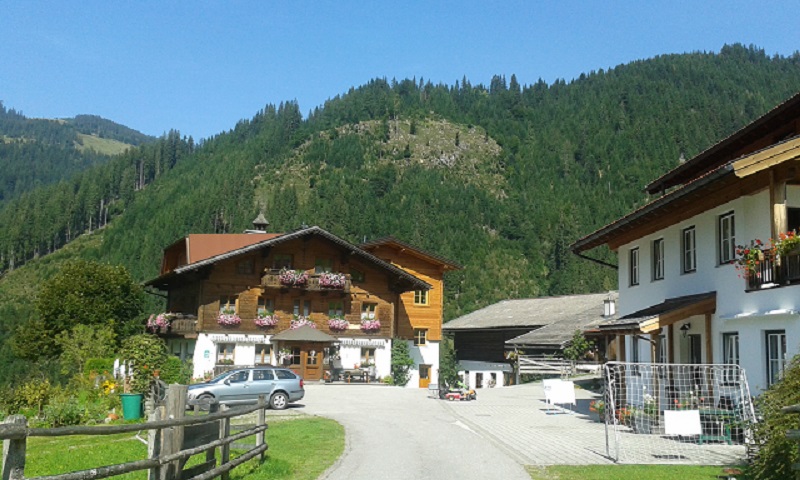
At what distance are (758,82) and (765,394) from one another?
17569 cm

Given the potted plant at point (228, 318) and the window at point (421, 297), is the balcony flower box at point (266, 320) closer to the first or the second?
the potted plant at point (228, 318)

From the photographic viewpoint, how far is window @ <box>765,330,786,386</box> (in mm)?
16906

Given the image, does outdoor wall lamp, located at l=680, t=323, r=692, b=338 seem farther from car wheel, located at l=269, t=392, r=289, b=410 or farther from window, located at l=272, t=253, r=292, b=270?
window, located at l=272, t=253, r=292, b=270

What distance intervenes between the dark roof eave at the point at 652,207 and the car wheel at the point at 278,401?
12.0 metres

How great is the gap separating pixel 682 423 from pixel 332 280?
3238 cm

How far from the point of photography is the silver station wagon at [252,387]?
90.2 ft

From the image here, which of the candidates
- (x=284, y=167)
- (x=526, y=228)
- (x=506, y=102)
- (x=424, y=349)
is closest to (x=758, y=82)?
(x=506, y=102)

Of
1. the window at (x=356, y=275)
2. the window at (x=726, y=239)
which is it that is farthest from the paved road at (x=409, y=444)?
the window at (x=356, y=275)

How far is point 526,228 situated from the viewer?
122750 mm

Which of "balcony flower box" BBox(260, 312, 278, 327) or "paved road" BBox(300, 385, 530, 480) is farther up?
"balcony flower box" BBox(260, 312, 278, 327)

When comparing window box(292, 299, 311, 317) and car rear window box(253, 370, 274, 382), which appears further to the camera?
window box(292, 299, 311, 317)

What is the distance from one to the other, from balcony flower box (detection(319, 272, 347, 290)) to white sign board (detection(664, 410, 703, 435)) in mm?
32182

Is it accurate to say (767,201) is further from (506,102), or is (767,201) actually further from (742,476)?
(506,102)

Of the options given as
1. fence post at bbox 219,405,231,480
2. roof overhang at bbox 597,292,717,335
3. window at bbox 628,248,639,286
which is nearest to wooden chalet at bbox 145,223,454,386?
window at bbox 628,248,639,286
